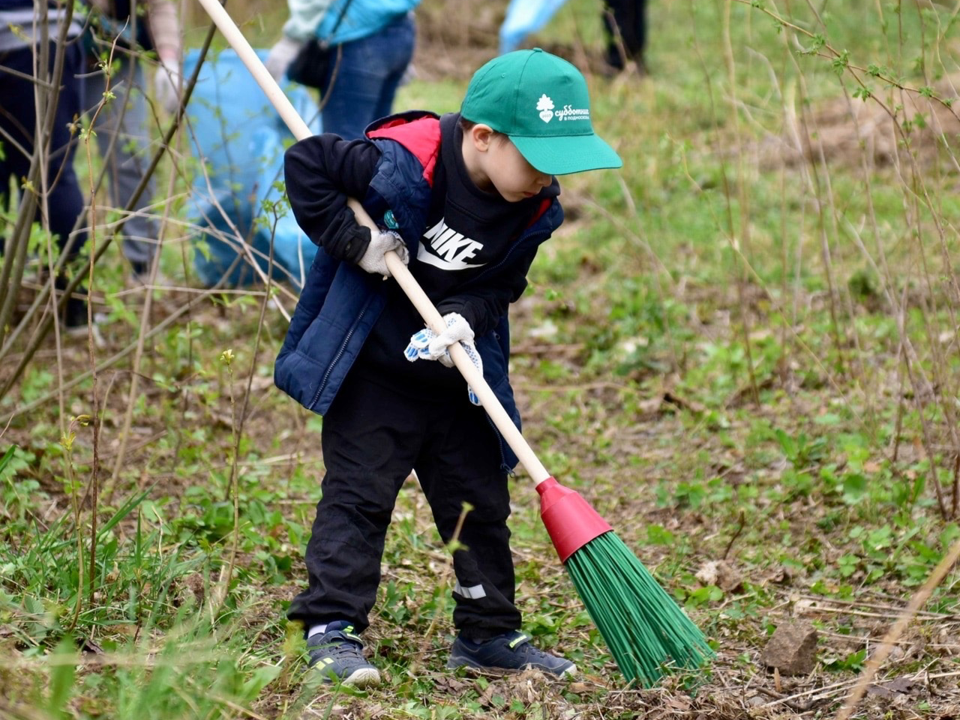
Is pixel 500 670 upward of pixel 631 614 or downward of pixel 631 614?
downward

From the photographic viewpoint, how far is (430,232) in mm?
2578

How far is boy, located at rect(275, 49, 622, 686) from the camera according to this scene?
2447 mm

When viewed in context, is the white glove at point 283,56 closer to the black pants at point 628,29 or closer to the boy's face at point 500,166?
the boy's face at point 500,166

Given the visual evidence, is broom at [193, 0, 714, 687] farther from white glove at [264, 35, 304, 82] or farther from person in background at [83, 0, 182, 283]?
white glove at [264, 35, 304, 82]

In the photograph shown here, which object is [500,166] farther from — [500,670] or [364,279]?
[500,670]

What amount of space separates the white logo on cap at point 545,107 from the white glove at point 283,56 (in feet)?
7.85

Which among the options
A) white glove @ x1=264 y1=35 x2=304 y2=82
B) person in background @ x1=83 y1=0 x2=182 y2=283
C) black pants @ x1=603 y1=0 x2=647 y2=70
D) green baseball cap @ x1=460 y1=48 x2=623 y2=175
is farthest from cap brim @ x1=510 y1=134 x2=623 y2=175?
black pants @ x1=603 y1=0 x2=647 y2=70

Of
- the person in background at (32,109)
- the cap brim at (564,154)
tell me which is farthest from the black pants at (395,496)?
the person in background at (32,109)

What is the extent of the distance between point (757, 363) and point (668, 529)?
1.27 meters

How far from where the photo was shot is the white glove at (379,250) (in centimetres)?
246

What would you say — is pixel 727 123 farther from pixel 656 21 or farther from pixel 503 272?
pixel 503 272

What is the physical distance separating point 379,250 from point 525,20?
5977 millimetres

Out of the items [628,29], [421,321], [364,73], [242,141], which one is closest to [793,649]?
[421,321]

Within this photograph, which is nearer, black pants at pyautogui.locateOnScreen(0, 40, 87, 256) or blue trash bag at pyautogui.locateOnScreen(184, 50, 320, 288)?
black pants at pyautogui.locateOnScreen(0, 40, 87, 256)
